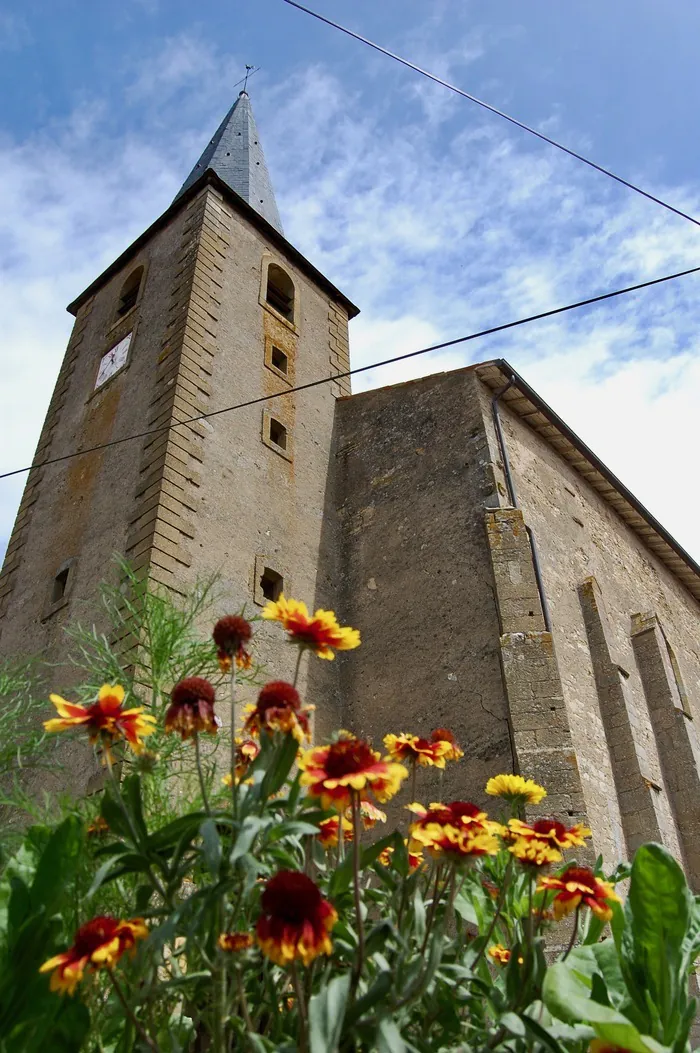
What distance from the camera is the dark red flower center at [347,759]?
2.06 meters

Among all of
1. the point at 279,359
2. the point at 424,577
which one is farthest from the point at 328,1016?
the point at 279,359

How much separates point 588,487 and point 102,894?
1038cm

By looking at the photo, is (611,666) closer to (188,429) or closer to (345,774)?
(188,429)

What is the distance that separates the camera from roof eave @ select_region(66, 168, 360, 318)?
12.4m

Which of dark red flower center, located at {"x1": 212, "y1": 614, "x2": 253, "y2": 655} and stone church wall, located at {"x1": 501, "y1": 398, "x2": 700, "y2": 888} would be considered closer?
dark red flower center, located at {"x1": 212, "y1": 614, "x2": 253, "y2": 655}

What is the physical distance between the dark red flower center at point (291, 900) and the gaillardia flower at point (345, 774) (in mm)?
247

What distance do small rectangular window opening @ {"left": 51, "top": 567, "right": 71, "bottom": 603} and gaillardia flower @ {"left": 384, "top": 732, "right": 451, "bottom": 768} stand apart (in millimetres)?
7168

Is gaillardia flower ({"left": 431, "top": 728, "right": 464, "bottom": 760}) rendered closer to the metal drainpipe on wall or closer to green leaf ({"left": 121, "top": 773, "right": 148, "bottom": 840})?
green leaf ({"left": 121, "top": 773, "right": 148, "bottom": 840})

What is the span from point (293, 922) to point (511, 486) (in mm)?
8004

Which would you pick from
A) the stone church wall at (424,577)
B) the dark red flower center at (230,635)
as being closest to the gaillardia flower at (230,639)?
the dark red flower center at (230,635)

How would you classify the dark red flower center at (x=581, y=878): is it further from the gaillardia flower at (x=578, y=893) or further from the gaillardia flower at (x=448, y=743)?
the gaillardia flower at (x=448, y=743)

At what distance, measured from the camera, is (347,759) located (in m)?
2.07

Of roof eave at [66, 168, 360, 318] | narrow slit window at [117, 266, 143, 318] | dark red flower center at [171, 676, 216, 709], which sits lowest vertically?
dark red flower center at [171, 676, 216, 709]

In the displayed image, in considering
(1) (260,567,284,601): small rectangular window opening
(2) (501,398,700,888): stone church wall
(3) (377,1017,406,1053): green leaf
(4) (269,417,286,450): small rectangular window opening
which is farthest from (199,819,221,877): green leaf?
(4) (269,417,286,450): small rectangular window opening
